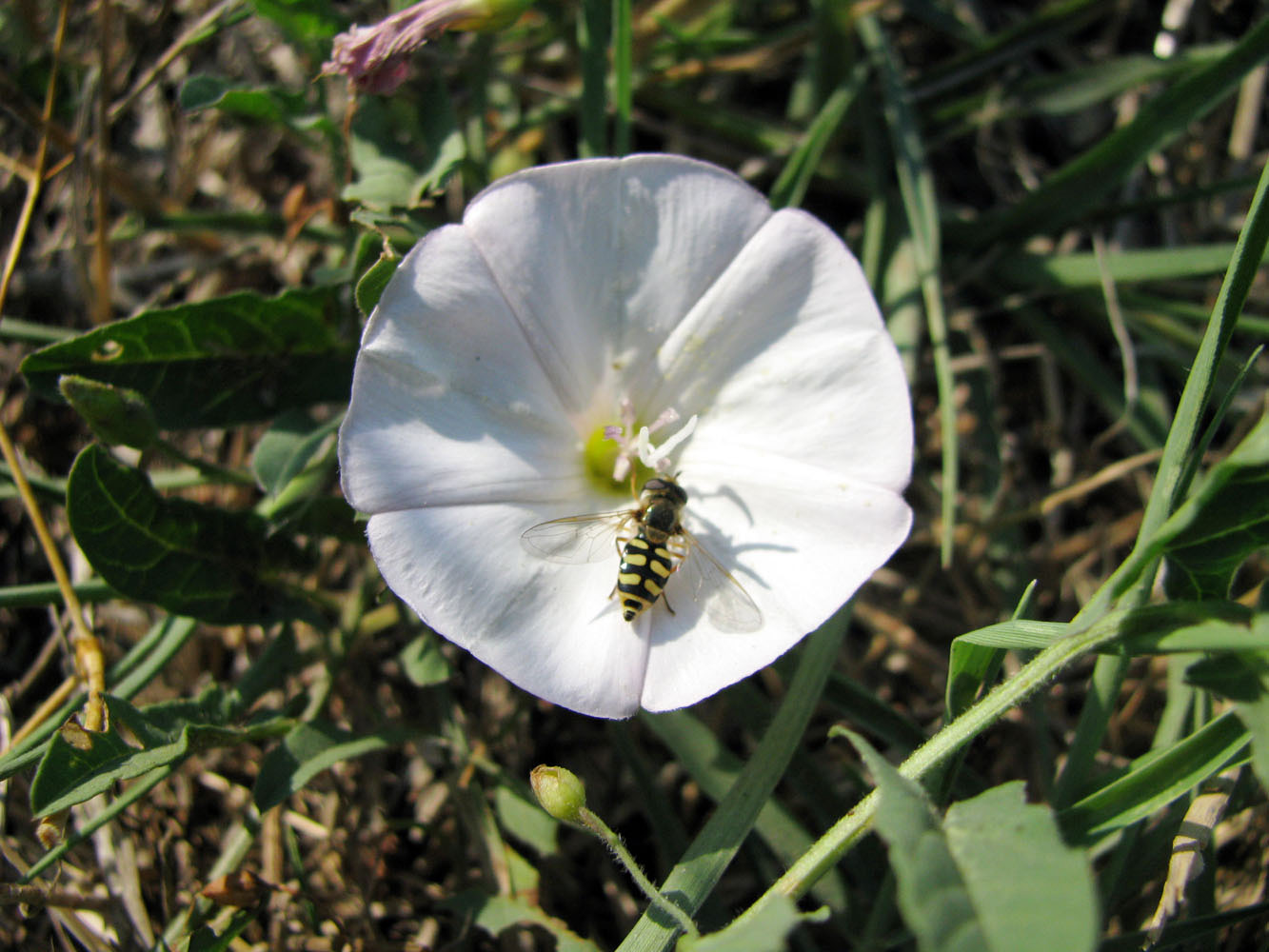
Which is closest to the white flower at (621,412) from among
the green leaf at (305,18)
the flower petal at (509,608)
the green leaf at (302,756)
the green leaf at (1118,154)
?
the flower petal at (509,608)

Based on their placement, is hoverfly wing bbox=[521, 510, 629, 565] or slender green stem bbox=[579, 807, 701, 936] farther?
hoverfly wing bbox=[521, 510, 629, 565]

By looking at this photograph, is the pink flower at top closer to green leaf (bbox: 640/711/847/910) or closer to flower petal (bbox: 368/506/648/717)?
flower petal (bbox: 368/506/648/717)

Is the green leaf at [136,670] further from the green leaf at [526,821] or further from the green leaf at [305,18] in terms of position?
the green leaf at [305,18]

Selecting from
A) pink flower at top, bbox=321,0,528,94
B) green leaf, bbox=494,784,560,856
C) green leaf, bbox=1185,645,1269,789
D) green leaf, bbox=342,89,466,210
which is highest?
pink flower at top, bbox=321,0,528,94

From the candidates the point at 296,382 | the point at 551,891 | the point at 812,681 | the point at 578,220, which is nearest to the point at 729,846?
the point at 812,681

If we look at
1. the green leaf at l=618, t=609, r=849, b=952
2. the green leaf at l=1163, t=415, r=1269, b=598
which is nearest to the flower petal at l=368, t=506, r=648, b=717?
the green leaf at l=618, t=609, r=849, b=952

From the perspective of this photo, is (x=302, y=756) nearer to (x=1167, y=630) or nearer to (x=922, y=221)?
(x=1167, y=630)
